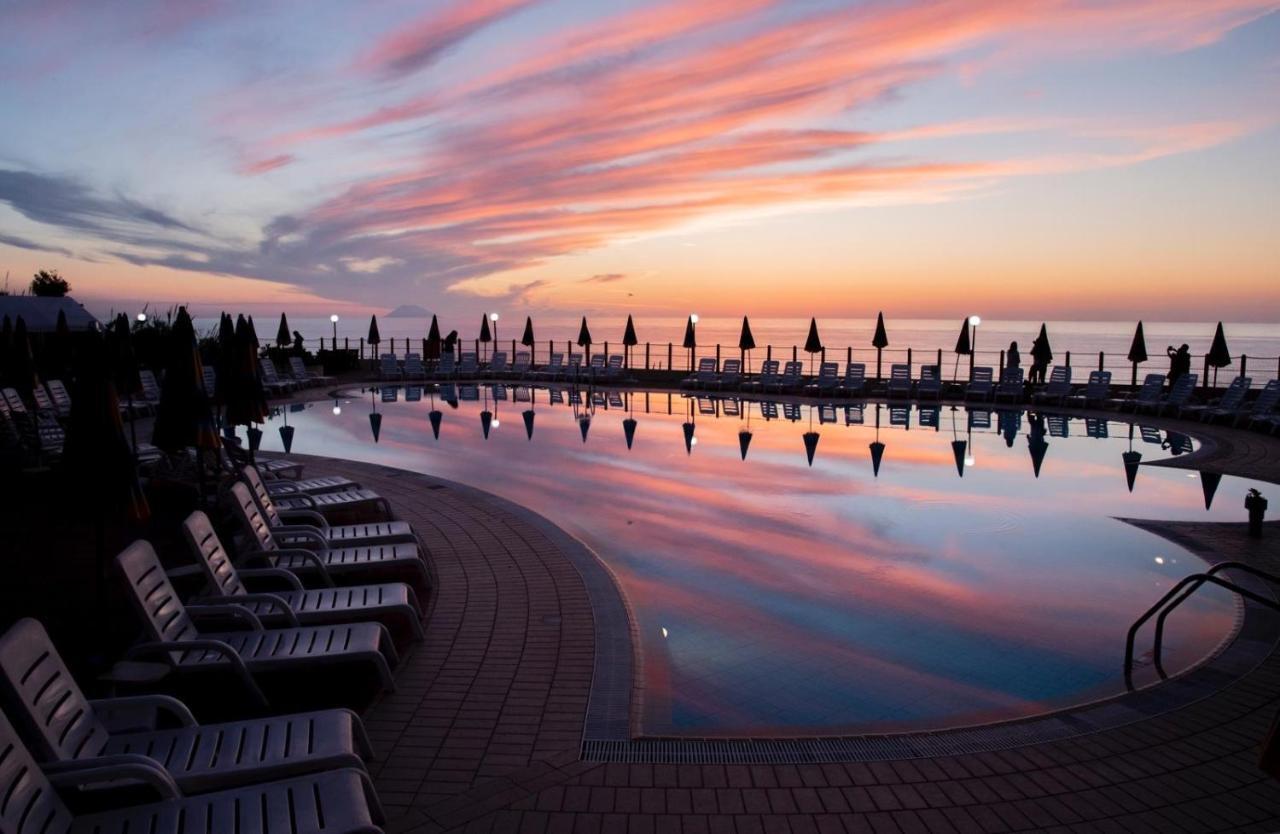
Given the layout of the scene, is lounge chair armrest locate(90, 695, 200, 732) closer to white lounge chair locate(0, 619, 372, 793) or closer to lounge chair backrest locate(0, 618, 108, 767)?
white lounge chair locate(0, 619, 372, 793)

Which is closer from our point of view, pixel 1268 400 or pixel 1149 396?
pixel 1268 400

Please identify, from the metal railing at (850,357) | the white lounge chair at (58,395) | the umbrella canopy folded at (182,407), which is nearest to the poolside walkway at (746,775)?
the umbrella canopy folded at (182,407)

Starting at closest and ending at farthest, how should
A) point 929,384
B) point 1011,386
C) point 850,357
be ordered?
point 1011,386 < point 929,384 < point 850,357

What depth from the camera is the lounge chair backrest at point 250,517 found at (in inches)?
228

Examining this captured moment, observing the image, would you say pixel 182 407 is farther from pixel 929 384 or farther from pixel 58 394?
pixel 929 384

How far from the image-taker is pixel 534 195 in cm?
2409

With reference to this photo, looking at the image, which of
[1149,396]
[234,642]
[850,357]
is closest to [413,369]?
[850,357]

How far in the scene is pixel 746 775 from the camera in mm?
3734

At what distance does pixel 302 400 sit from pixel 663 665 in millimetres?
18288

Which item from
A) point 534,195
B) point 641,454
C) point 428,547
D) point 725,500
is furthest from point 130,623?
point 534,195

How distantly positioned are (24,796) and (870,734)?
3530 mm

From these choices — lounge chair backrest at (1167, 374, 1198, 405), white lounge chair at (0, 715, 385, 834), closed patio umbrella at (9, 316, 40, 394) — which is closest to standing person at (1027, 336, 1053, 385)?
lounge chair backrest at (1167, 374, 1198, 405)

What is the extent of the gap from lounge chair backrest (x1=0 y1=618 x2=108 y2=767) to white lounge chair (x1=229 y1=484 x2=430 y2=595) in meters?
2.62

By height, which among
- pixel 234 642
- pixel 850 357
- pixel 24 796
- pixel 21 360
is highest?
pixel 850 357
